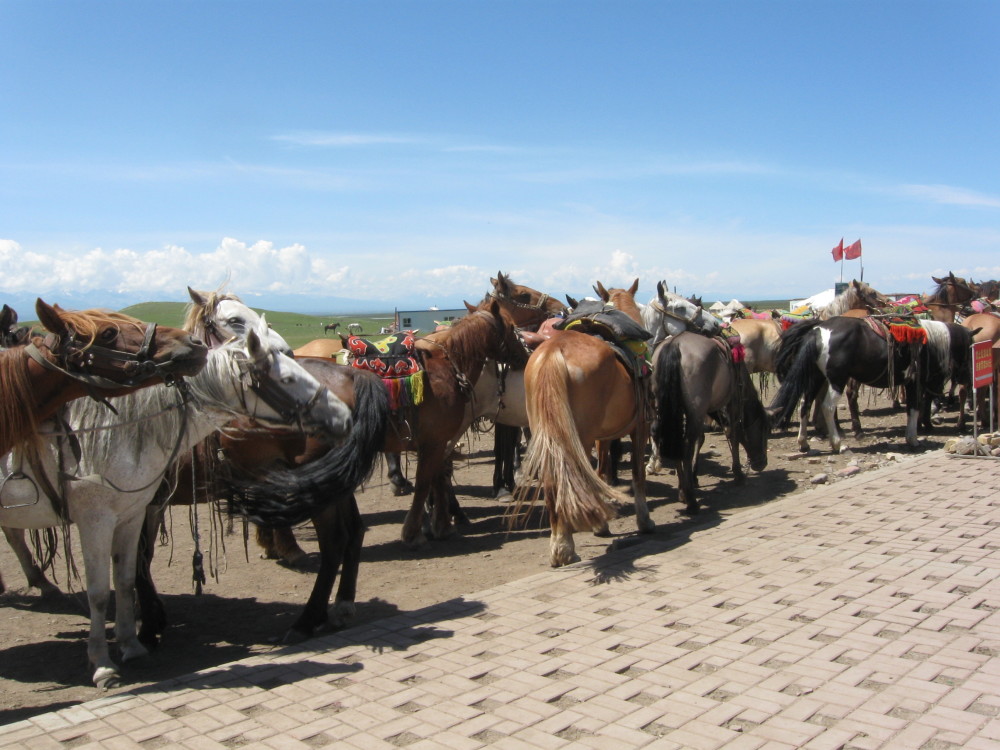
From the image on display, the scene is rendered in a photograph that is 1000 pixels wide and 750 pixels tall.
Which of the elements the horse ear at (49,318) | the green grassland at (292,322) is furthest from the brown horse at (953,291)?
the green grassland at (292,322)

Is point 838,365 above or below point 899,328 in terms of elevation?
below

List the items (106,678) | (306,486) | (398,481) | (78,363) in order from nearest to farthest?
(78,363) → (106,678) → (306,486) → (398,481)

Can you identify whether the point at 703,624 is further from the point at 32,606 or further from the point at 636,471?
the point at 32,606

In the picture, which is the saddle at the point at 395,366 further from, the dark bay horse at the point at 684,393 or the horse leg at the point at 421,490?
the dark bay horse at the point at 684,393

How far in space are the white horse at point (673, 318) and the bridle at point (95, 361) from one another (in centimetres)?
587

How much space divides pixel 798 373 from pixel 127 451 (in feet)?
30.0

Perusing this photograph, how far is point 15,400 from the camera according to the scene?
3305 millimetres

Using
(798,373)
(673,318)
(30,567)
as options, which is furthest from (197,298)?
(798,373)

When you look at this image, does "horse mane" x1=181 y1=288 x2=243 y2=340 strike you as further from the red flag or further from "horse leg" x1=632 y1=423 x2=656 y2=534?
the red flag

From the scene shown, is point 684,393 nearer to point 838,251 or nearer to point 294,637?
point 294,637

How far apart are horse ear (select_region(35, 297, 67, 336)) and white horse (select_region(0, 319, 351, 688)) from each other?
54 cm

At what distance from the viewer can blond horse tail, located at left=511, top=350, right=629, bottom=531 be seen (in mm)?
5359

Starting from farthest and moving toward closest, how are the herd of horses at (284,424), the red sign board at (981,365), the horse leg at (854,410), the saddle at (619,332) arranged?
the horse leg at (854,410), the red sign board at (981,365), the saddle at (619,332), the herd of horses at (284,424)

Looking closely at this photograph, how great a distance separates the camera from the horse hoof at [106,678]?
3.79 meters
